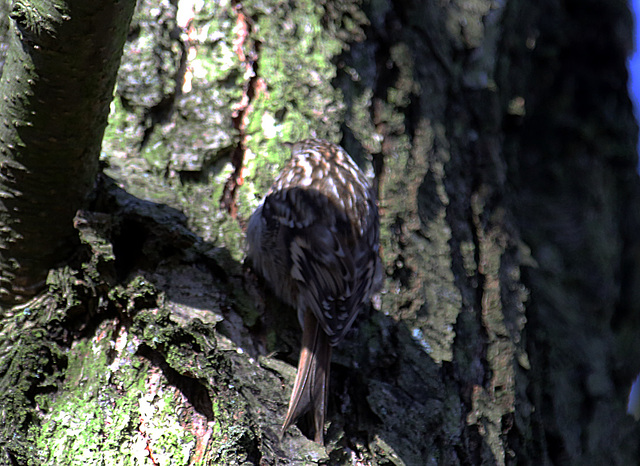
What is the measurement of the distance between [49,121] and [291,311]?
2.46ft

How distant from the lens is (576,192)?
310 cm

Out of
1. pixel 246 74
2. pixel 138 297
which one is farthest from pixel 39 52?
pixel 246 74

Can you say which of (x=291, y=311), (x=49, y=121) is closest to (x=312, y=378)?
(x=291, y=311)

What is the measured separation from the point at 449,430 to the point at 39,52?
121 centimetres

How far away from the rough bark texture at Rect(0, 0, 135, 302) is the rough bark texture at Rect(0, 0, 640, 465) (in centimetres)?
6

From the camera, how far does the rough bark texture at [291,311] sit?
1.52 metres

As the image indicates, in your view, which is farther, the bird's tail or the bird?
the bird

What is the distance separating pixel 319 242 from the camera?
201cm

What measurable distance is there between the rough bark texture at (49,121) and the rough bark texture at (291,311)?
0.20ft

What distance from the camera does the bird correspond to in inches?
69.9

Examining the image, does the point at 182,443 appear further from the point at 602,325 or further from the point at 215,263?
the point at 602,325

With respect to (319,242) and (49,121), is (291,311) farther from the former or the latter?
(49,121)

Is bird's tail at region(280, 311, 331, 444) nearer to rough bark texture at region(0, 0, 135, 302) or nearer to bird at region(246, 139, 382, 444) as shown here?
bird at region(246, 139, 382, 444)

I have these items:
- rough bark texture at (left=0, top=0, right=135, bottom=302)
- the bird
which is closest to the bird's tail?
the bird
